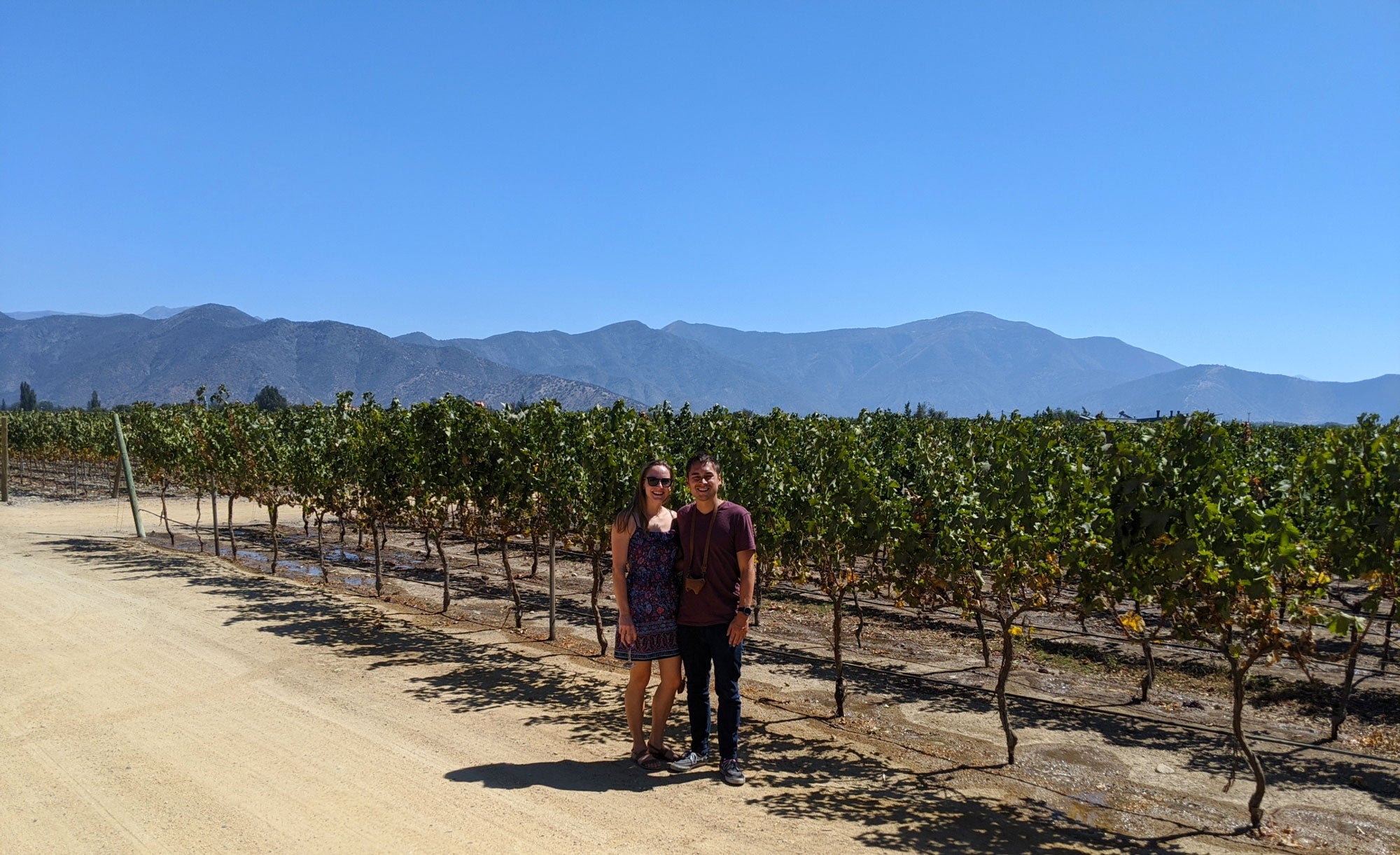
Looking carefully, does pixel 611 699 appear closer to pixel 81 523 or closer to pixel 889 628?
pixel 889 628

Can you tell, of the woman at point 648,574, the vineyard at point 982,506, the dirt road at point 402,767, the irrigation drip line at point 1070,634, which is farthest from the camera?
the irrigation drip line at point 1070,634

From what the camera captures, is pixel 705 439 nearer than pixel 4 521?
Yes

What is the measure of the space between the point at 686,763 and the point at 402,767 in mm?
2524

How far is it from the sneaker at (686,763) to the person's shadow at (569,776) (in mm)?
62

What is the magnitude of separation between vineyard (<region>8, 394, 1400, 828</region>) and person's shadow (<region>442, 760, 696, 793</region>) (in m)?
3.05

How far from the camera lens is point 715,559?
6.57 metres

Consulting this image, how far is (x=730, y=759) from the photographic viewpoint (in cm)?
709

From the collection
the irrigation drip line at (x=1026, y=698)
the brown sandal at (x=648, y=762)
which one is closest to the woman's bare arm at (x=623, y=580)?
the brown sandal at (x=648, y=762)

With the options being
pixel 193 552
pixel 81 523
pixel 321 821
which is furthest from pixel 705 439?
pixel 81 523

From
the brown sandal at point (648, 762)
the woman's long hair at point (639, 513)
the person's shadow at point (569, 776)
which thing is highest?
the woman's long hair at point (639, 513)

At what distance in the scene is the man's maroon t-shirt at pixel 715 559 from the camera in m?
6.54

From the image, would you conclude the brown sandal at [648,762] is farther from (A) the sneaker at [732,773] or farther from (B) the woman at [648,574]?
(B) the woman at [648,574]

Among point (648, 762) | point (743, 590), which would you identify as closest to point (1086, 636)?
point (648, 762)

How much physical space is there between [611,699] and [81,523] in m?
26.7
